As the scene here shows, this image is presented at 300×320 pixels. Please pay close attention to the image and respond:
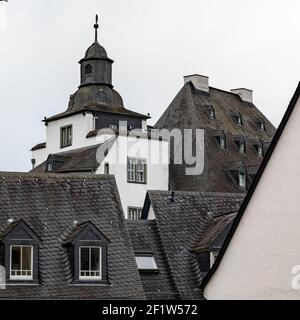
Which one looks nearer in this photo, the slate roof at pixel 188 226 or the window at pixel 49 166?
the slate roof at pixel 188 226

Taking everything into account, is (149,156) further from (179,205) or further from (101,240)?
(101,240)

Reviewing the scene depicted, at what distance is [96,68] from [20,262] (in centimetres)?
4695

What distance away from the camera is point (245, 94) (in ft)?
282

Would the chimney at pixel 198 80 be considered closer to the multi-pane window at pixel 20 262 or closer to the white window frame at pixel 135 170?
the white window frame at pixel 135 170

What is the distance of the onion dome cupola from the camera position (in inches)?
2972

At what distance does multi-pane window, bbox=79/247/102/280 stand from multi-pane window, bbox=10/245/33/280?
1.61 metres

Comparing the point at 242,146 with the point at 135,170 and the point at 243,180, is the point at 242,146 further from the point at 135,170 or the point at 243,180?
the point at 135,170

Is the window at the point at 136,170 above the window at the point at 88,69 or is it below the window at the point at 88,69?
below

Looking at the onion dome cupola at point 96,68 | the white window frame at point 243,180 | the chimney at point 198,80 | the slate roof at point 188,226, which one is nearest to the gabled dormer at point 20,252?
the slate roof at point 188,226

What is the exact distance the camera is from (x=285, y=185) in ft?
67.2

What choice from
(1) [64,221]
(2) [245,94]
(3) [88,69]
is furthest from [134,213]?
(1) [64,221]

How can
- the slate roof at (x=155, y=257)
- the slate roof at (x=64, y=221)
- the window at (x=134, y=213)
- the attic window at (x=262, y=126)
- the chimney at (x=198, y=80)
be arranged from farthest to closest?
1. the attic window at (x=262, y=126)
2. the chimney at (x=198, y=80)
3. the window at (x=134, y=213)
4. the slate roof at (x=155, y=257)
5. the slate roof at (x=64, y=221)

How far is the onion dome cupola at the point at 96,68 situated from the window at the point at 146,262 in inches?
1684

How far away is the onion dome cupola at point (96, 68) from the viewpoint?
7550 cm
